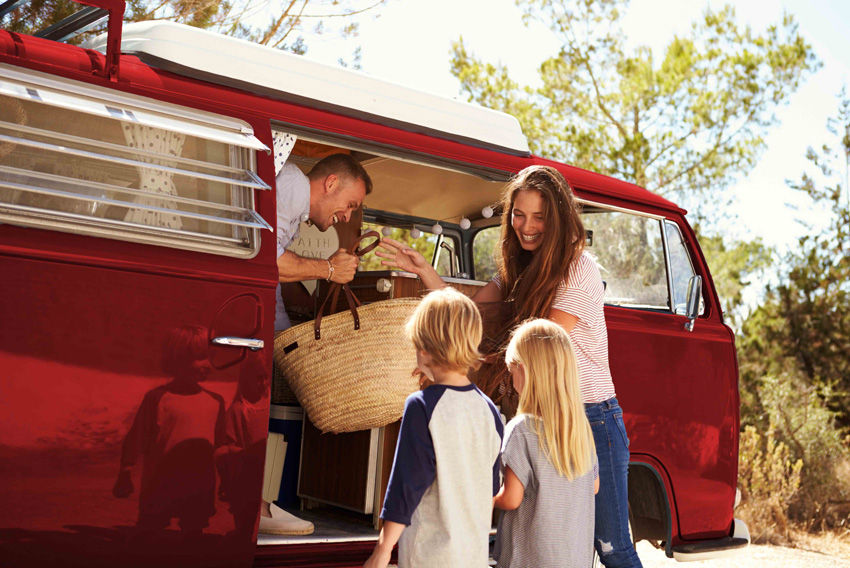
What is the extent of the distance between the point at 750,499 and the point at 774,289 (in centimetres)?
536

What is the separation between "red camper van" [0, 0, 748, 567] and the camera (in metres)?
2.47

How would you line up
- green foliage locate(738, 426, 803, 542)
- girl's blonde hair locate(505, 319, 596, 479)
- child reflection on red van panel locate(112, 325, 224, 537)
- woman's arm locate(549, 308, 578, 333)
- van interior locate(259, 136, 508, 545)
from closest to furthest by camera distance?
1. child reflection on red van panel locate(112, 325, 224, 537)
2. girl's blonde hair locate(505, 319, 596, 479)
3. woman's arm locate(549, 308, 578, 333)
4. van interior locate(259, 136, 508, 545)
5. green foliage locate(738, 426, 803, 542)

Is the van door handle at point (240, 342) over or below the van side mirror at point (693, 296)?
below

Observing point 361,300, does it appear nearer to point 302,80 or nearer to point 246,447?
point 302,80

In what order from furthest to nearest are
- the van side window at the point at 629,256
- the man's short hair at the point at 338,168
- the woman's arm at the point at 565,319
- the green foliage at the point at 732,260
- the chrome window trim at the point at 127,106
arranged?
1. the green foliage at the point at 732,260
2. the van side window at the point at 629,256
3. the man's short hair at the point at 338,168
4. the woman's arm at the point at 565,319
5. the chrome window trim at the point at 127,106

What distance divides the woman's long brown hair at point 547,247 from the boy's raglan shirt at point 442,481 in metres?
0.77

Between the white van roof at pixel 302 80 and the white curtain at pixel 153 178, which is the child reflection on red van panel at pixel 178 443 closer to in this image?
the white curtain at pixel 153 178

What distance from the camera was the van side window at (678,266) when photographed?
4.81 metres

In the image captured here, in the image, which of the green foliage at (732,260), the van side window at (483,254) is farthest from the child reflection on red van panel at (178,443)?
the green foliage at (732,260)

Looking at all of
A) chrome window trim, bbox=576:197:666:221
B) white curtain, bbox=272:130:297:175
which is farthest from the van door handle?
chrome window trim, bbox=576:197:666:221

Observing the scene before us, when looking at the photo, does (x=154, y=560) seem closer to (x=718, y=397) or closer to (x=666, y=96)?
(x=718, y=397)

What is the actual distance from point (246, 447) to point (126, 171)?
39.7 inches

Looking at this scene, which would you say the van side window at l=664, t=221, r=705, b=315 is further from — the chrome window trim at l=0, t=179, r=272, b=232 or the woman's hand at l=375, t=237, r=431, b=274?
the chrome window trim at l=0, t=179, r=272, b=232

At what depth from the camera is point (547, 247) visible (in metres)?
3.25
